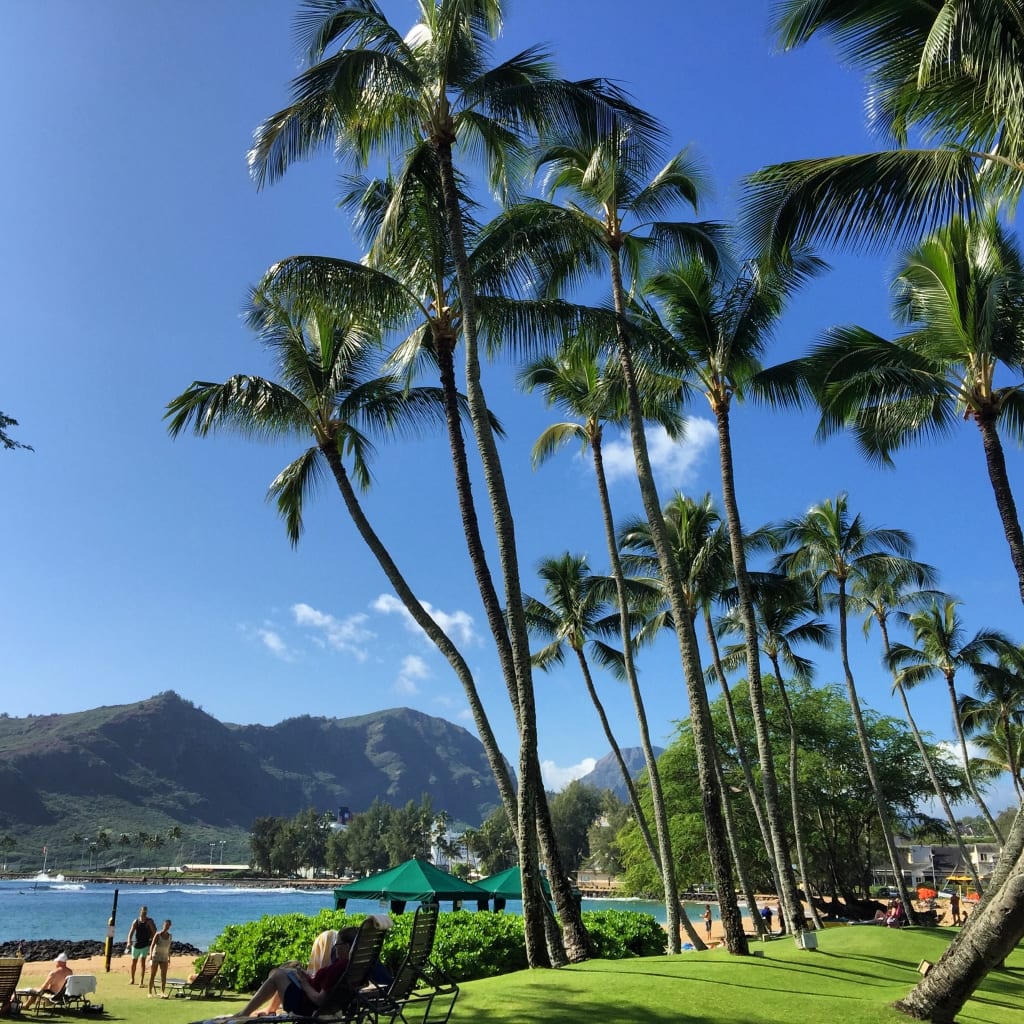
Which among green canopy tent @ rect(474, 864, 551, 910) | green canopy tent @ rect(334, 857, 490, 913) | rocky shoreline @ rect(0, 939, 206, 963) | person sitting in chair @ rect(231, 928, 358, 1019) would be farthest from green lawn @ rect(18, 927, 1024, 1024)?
rocky shoreline @ rect(0, 939, 206, 963)

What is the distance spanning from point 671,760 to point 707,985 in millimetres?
29483

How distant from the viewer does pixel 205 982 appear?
12789mm

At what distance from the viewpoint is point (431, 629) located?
45.2ft

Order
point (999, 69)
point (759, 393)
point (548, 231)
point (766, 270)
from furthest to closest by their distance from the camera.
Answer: point (759, 393) < point (548, 231) < point (766, 270) < point (999, 69)

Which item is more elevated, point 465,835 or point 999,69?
point 999,69

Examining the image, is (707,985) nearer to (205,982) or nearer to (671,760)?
(205,982)

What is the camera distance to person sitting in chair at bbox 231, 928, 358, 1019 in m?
5.53

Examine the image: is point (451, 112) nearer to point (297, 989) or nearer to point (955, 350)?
point (955, 350)

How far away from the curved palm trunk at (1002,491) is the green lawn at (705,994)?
16.9 feet

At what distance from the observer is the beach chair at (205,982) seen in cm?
1273

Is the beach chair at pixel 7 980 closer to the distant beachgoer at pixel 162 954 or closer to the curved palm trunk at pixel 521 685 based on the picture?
the distant beachgoer at pixel 162 954

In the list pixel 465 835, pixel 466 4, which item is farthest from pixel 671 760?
A: pixel 465 835

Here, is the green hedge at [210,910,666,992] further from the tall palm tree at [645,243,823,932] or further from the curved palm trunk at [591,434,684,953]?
the tall palm tree at [645,243,823,932]

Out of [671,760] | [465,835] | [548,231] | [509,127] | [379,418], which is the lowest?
[465,835]
